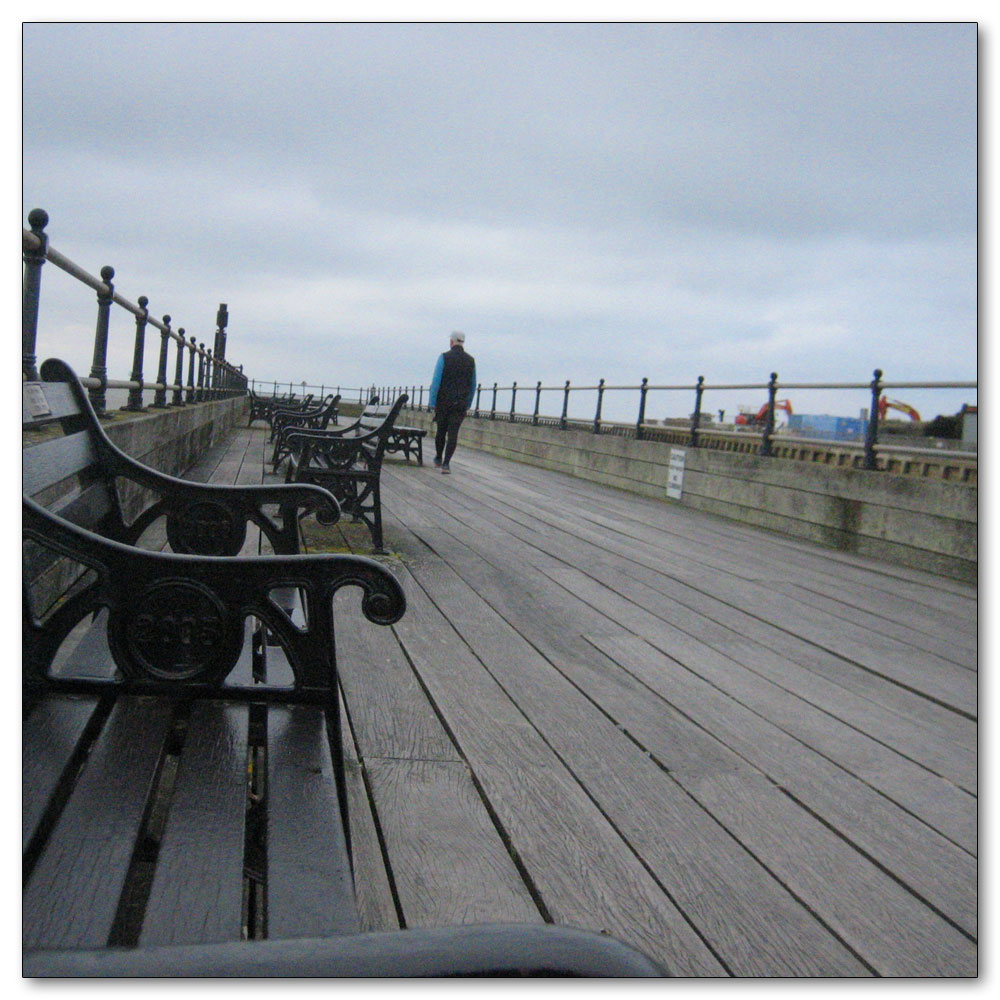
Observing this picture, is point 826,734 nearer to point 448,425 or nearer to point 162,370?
point 162,370

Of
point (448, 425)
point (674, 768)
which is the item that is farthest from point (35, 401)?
point (448, 425)

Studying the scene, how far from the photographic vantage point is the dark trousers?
11586 millimetres

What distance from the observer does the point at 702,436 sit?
1055cm

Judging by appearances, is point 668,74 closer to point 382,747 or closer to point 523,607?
point 382,747

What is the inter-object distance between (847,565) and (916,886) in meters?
4.93

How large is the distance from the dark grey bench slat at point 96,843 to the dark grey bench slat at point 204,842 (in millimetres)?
42

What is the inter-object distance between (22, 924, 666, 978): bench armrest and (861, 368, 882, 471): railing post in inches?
284

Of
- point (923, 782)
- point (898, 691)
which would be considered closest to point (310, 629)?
point (923, 782)

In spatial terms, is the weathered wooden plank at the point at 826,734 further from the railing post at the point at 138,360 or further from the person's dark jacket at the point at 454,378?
the person's dark jacket at the point at 454,378

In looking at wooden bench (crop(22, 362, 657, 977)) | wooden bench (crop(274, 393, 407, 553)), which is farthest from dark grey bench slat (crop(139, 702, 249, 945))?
wooden bench (crop(274, 393, 407, 553))

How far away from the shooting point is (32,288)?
289 cm

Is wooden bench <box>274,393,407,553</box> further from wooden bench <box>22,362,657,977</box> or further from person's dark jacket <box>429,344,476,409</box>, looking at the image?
person's dark jacket <box>429,344,476,409</box>

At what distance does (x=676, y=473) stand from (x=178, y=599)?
29.7 feet

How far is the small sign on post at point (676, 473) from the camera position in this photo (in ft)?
32.9
